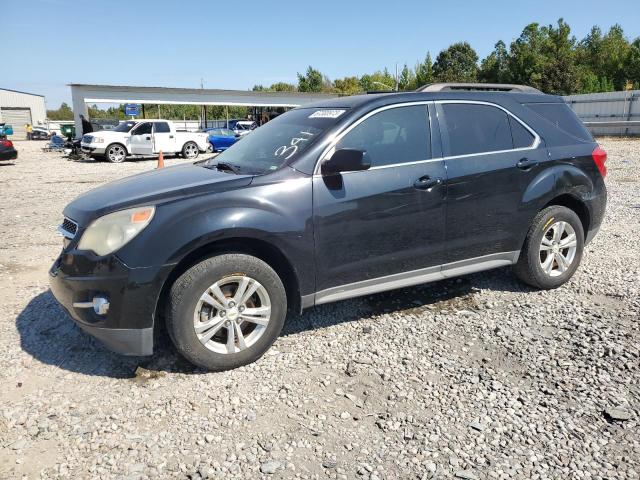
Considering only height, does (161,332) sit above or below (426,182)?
below

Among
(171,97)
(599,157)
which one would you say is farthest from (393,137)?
(171,97)

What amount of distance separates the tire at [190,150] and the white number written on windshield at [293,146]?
1928 cm

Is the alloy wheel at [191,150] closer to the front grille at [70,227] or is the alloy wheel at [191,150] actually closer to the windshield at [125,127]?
the windshield at [125,127]

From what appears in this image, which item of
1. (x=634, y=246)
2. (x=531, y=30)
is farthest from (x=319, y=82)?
(x=634, y=246)

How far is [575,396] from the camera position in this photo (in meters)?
3.07

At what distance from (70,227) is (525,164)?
3.73 metres

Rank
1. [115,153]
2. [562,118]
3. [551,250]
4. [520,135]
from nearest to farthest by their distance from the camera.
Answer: [520,135]
[551,250]
[562,118]
[115,153]

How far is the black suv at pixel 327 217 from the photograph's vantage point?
10.4ft

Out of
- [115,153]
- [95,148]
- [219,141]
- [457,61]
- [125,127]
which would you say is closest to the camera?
[95,148]

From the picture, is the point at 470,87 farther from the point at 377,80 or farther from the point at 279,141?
the point at 377,80

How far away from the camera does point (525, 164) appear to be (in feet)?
14.5

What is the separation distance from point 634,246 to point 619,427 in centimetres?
428

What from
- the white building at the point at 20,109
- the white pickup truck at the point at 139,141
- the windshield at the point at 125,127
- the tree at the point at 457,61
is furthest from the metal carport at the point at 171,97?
the tree at the point at 457,61

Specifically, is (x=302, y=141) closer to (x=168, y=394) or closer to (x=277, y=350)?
(x=277, y=350)
